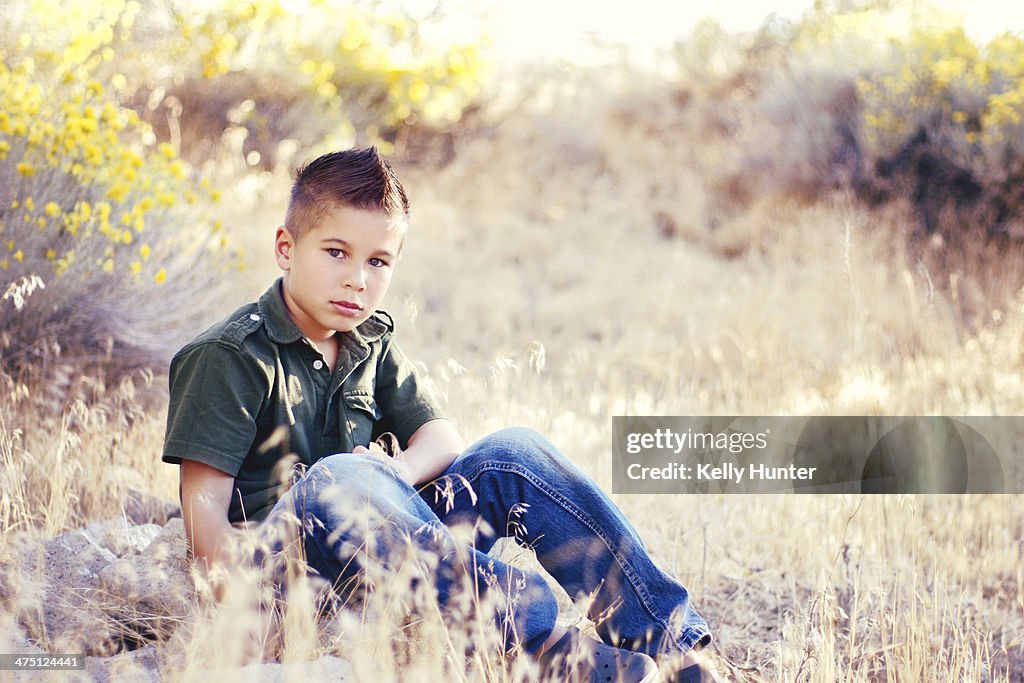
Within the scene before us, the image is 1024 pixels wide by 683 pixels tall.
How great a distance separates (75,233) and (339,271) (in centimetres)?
177

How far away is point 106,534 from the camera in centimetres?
256

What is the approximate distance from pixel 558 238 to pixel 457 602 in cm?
585

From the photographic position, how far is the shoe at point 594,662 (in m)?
1.94

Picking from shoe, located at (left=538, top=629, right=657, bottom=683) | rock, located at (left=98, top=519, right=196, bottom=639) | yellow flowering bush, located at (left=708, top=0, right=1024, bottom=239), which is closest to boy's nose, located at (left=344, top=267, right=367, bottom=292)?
rock, located at (left=98, top=519, right=196, bottom=639)

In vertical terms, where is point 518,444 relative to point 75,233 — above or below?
below

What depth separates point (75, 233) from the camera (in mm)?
3504

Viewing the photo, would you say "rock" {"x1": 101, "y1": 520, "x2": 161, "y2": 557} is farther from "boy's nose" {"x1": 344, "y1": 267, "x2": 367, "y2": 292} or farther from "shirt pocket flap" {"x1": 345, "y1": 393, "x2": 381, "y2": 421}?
"boy's nose" {"x1": 344, "y1": 267, "x2": 367, "y2": 292}

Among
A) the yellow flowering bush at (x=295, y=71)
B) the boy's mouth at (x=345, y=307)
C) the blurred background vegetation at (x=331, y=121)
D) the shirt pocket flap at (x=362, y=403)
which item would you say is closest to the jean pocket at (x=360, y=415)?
the shirt pocket flap at (x=362, y=403)

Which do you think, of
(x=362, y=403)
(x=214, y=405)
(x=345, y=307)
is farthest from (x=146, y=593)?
(x=345, y=307)

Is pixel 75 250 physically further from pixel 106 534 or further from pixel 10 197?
pixel 106 534

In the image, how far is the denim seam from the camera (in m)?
2.05

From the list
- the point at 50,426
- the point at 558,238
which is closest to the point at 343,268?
the point at 50,426

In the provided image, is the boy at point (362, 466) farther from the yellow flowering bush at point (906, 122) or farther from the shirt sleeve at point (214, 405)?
the yellow flowering bush at point (906, 122)

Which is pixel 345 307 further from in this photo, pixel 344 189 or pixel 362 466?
pixel 362 466
